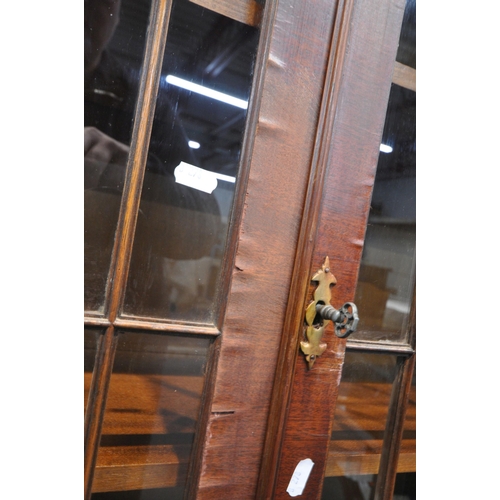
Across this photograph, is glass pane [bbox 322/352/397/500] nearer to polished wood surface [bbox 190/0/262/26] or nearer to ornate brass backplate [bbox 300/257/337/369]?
ornate brass backplate [bbox 300/257/337/369]

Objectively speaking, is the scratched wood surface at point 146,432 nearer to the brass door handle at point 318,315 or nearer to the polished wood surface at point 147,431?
the polished wood surface at point 147,431

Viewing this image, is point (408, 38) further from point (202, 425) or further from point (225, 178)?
point (202, 425)

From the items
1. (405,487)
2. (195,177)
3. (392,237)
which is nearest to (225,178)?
(195,177)

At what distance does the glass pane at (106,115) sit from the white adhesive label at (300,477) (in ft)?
1.33

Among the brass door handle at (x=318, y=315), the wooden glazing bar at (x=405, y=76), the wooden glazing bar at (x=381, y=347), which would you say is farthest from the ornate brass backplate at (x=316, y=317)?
the wooden glazing bar at (x=405, y=76)

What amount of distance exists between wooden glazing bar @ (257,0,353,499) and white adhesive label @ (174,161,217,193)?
150 mm

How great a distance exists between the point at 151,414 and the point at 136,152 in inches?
15.0

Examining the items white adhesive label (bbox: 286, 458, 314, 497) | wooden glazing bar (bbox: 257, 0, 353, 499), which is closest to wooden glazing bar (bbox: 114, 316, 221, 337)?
wooden glazing bar (bbox: 257, 0, 353, 499)

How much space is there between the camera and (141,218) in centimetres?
67

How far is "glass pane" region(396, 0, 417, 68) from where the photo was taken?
2.78ft

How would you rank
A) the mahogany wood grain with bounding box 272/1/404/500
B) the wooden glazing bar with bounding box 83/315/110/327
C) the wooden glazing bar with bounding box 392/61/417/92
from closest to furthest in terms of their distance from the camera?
the wooden glazing bar with bounding box 83/315/110/327 < the mahogany wood grain with bounding box 272/1/404/500 < the wooden glazing bar with bounding box 392/61/417/92

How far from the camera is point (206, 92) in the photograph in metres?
0.70
